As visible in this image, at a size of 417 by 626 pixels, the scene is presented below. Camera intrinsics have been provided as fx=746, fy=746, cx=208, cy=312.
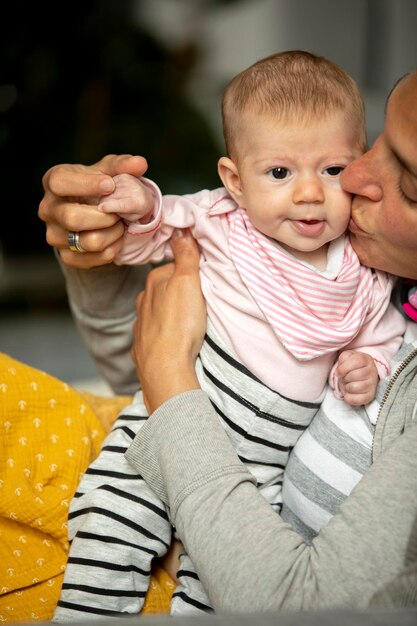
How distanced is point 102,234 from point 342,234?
42cm

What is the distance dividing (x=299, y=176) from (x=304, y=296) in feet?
0.66

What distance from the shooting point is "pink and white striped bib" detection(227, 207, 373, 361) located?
125cm

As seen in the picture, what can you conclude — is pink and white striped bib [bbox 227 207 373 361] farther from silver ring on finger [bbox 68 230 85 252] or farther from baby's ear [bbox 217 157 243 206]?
silver ring on finger [bbox 68 230 85 252]

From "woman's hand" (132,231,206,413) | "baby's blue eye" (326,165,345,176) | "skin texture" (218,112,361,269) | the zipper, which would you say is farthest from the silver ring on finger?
the zipper

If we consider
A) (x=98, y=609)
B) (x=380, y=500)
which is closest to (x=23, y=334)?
(x=98, y=609)

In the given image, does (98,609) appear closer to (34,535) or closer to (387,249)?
(34,535)

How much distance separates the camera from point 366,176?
1189 mm

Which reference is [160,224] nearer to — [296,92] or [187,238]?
[187,238]

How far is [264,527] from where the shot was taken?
105 centimetres

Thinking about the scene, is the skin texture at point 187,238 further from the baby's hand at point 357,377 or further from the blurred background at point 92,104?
the blurred background at point 92,104

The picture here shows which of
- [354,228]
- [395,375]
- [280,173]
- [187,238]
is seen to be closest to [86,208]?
[187,238]

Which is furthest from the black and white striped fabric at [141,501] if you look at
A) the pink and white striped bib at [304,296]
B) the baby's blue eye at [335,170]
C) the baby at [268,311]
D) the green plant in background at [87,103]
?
the green plant in background at [87,103]

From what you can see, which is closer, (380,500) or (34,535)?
(380,500)

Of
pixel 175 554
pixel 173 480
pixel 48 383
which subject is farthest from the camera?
pixel 48 383
